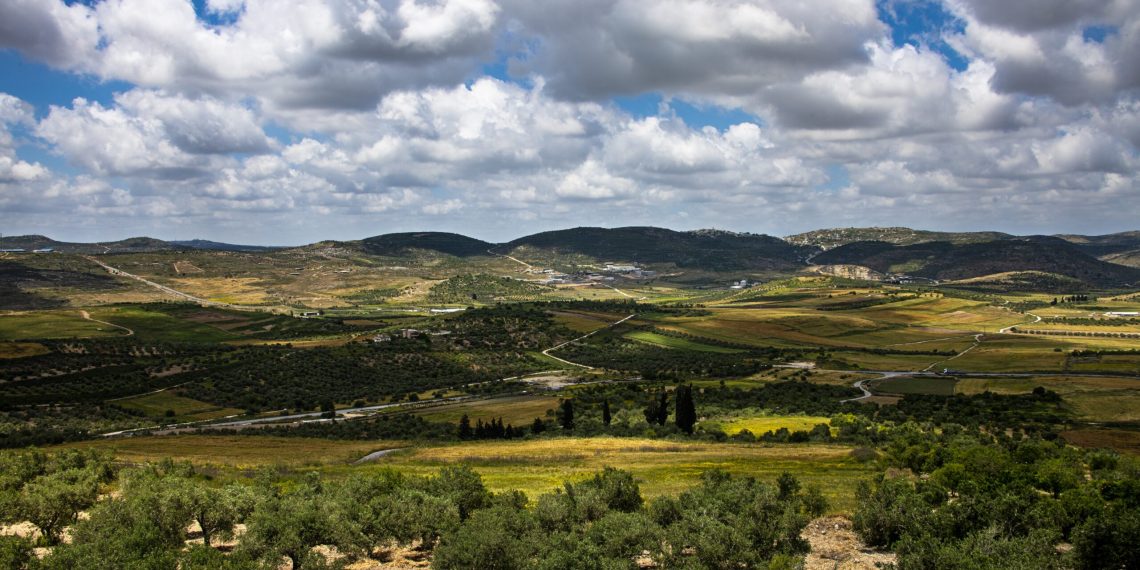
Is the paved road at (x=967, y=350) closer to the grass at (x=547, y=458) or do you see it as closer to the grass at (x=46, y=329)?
the grass at (x=547, y=458)

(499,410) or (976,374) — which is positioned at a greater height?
(976,374)

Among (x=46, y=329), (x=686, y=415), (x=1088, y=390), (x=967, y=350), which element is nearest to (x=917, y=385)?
(x=1088, y=390)

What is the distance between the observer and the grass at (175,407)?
12138 cm

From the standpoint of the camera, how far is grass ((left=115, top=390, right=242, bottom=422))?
121 meters

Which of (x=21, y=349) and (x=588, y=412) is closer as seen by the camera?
(x=588, y=412)

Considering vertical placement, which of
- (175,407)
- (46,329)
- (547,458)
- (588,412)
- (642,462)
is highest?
(46,329)

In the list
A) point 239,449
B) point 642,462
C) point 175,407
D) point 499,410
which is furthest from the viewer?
point 175,407

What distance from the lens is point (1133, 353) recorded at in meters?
157

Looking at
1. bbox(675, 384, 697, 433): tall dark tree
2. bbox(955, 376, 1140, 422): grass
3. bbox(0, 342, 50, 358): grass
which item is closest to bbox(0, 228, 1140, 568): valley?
bbox(675, 384, 697, 433): tall dark tree

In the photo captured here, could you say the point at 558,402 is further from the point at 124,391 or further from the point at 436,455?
the point at 124,391

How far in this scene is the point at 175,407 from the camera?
12656cm

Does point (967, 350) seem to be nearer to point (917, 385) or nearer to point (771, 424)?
point (917, 385)

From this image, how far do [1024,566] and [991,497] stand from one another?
12187 mm

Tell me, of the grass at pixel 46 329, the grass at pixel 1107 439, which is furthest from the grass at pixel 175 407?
the grass at pixel 1107 439
